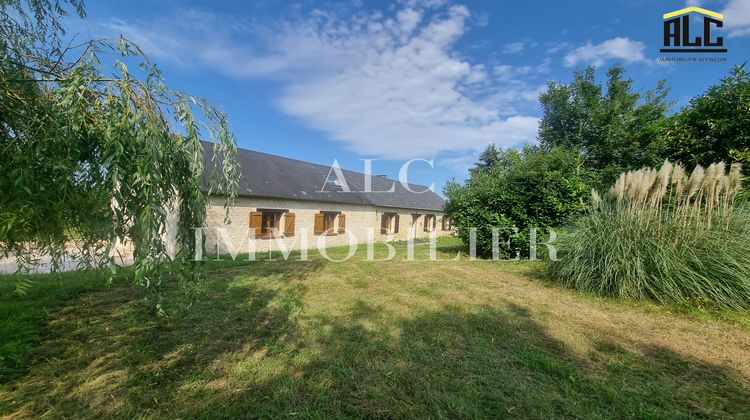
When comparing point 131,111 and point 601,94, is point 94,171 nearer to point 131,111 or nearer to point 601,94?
point 131,111

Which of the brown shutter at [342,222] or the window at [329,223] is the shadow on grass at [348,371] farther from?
the brown shutter at [342,222]

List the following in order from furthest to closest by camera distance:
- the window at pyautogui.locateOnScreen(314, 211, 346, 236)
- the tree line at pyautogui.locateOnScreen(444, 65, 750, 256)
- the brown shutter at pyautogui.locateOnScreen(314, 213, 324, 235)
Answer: the window at pyautogui.locateOnScreen(314, 211, 346, 236), the brown shutter at pyautogui.locateOnScreen(314, 213, 324, 235), the tree line at pyautogui.locateOnScreen(444, 65, 750, 256)

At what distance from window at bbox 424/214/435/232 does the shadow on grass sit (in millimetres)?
16799

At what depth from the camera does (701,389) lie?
2465 millimetres

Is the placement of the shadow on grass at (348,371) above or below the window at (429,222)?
below

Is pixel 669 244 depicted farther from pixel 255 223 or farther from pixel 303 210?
pixel 303 210

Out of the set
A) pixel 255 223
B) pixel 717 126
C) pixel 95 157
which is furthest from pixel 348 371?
pixel 717 126

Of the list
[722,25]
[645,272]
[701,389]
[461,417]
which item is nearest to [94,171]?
[461,417]

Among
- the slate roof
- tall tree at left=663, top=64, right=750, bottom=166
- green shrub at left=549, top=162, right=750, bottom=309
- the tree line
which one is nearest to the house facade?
the slate roof

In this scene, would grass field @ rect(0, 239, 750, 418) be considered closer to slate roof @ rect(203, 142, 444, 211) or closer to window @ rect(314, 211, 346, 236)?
slate roof @ rect(203, 142, 444, 211)

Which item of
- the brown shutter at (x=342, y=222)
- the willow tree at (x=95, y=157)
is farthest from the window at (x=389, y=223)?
the willow tree at (x=95, y=157)

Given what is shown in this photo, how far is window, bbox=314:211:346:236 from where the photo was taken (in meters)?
13.1

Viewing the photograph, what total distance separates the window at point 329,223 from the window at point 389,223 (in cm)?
329

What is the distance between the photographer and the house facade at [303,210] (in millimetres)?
10352
